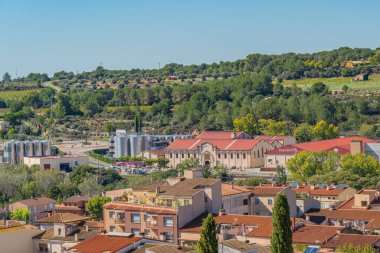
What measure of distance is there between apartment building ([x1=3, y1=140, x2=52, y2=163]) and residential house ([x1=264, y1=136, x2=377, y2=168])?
75.6ft

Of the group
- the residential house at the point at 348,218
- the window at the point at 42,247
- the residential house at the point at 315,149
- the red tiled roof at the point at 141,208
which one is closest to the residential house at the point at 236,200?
the residential house at the point at 348,218

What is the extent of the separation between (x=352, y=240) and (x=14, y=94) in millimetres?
132294

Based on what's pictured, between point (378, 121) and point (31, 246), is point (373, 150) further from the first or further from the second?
point (31, 246)

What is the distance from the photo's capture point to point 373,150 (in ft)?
282

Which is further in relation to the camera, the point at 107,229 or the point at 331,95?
the point at 331,95

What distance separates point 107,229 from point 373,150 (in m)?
47.7

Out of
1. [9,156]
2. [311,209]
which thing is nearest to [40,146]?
[9,156]

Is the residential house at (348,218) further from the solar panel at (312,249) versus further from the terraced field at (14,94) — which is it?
the terraced field at (14,94)

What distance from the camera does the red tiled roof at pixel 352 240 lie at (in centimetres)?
3573

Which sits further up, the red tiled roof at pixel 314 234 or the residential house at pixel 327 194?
the red tiled roof at pixel 314 234

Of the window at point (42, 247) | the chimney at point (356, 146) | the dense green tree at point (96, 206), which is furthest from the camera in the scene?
the chimney at point (356, 146)

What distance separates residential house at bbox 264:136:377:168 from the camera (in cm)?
8481

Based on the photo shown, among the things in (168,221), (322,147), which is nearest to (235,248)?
(168,221)

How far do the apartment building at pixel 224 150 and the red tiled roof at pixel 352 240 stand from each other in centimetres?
5534
